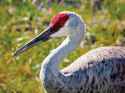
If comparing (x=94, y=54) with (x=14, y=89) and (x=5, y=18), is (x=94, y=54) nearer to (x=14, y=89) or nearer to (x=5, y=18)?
(x=14, y=89)

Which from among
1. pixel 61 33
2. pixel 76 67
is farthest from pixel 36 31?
pixel 76 67

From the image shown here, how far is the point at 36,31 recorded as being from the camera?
29.1 ft

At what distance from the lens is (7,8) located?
9.45 m

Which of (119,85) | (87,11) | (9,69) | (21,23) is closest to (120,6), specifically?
(87,11)

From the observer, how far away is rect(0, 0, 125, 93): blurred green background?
7980 mm

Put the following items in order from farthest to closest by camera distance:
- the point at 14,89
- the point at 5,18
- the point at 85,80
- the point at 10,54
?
the point at 5,18, the point at 10,54, the point at 14,89, the point at 85,80

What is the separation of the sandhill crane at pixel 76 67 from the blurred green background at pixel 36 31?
94cm

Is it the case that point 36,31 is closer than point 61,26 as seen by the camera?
No

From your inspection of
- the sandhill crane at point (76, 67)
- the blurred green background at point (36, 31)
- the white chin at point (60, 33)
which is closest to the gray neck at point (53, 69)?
the sandhill crane at point (76, 67)

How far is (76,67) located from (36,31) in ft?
6.99

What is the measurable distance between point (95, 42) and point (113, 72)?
6.12 feet

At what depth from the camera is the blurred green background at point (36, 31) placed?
798cm

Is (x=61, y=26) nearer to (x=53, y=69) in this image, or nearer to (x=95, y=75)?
(x=53, y=69)

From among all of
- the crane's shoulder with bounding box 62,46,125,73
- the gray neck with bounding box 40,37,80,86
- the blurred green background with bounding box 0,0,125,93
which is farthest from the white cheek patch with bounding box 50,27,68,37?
the blurred green background with bounding box 0,0,125,93
